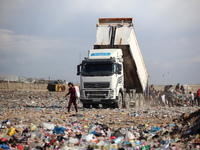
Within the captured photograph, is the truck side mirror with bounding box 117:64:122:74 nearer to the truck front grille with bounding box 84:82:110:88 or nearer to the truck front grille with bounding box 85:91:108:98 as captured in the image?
the truck front grille with bounding box 84:82:110:88

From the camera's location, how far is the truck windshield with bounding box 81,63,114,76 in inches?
538

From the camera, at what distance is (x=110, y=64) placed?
13.7 meters

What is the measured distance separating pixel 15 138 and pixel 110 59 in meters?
7.97

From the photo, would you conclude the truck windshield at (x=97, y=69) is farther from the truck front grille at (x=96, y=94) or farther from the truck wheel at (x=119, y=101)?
the truck wheel at (x=119, y=101)

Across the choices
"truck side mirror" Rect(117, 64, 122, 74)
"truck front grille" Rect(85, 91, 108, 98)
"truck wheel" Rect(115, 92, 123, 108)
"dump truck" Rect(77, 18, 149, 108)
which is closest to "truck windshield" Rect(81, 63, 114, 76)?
"dump truck" Rect(77, 18, 149, 108)

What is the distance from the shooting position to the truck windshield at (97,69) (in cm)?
1366

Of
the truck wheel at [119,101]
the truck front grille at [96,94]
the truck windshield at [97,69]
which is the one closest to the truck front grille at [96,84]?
the truck front grille at [96,94]

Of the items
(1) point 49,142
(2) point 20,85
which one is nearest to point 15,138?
(1) point 49,142

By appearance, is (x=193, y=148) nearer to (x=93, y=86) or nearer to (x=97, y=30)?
(x=93, y=86)

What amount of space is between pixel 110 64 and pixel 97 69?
27.7 inches

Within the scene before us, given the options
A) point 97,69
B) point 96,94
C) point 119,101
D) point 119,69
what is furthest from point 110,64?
point 119,101

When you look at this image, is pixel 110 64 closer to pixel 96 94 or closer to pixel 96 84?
pixel 96 84

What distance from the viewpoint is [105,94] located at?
546 inches

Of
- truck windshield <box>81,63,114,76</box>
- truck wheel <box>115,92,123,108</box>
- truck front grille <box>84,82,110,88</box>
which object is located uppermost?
truck windshield <box>81,63,114,76</box>
